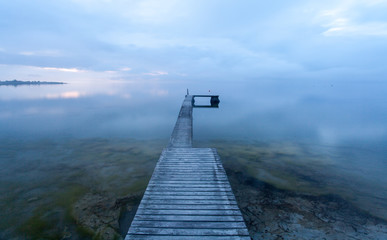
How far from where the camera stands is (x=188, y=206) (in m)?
5.72

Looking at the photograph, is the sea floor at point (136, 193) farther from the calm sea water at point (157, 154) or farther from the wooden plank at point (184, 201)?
the wooden plank at point (184, 201)

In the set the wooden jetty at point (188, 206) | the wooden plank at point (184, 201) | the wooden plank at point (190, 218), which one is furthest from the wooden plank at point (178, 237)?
the wooden plank at point (184, 201)

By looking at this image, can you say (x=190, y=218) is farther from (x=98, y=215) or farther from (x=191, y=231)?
(x=98, y=215)

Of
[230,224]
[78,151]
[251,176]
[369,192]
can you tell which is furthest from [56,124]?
[369,192]

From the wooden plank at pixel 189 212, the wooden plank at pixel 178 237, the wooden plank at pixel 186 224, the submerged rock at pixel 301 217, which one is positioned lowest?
the submerged rock at pixel 301 217

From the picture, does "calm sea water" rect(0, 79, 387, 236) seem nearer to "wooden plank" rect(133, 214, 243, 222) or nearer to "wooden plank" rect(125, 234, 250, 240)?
"wooden plank" rect(133, 214, 243, 222)

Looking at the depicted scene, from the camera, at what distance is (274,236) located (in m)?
6.98

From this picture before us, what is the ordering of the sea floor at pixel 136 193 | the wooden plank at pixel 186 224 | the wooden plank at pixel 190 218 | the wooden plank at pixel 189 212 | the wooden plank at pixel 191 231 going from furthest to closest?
the sea floor at pixel 136 193 → the wooden plank at pixel 189 212 → the wooden plank at pixel 190 218 → the wooden plank at pixel 186 224 → the wooden plank at pixel 191 231

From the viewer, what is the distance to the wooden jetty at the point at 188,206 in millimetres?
4762

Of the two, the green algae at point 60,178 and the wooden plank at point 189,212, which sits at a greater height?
the wooden plank at point 189,212

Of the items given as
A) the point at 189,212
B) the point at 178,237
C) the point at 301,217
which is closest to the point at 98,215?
the point at 189,212

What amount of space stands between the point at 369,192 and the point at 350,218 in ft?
10.9

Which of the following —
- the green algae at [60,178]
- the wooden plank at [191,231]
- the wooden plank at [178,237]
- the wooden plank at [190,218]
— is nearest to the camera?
the wooden plank at [178,237]

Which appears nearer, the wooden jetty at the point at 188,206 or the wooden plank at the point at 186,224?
the wooden jetty at the point at 188,206
